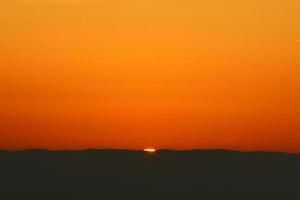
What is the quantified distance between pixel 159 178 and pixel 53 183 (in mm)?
12159

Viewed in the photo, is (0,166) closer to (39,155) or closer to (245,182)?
(39,155)

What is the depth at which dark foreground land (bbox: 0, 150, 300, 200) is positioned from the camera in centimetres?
7606

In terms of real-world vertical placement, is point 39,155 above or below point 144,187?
above

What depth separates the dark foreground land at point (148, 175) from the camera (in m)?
76.1

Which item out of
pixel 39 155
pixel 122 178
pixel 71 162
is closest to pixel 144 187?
pixel 122 178

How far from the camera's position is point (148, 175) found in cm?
8812

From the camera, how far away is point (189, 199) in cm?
7294

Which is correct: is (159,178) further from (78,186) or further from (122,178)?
(78,186)

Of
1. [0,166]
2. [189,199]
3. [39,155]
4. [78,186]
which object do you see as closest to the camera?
[189,199]

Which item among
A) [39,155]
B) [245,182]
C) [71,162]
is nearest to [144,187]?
[245,182]

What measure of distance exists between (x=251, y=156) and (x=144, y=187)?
2769 centimetres

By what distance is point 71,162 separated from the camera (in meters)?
95.1

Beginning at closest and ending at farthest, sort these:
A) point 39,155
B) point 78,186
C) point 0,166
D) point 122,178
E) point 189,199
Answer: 1. point 189,199
2. point 78,186
3. point 122,178
4. point 0,166
5. point 39,155

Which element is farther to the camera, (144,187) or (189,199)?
(144,187)
